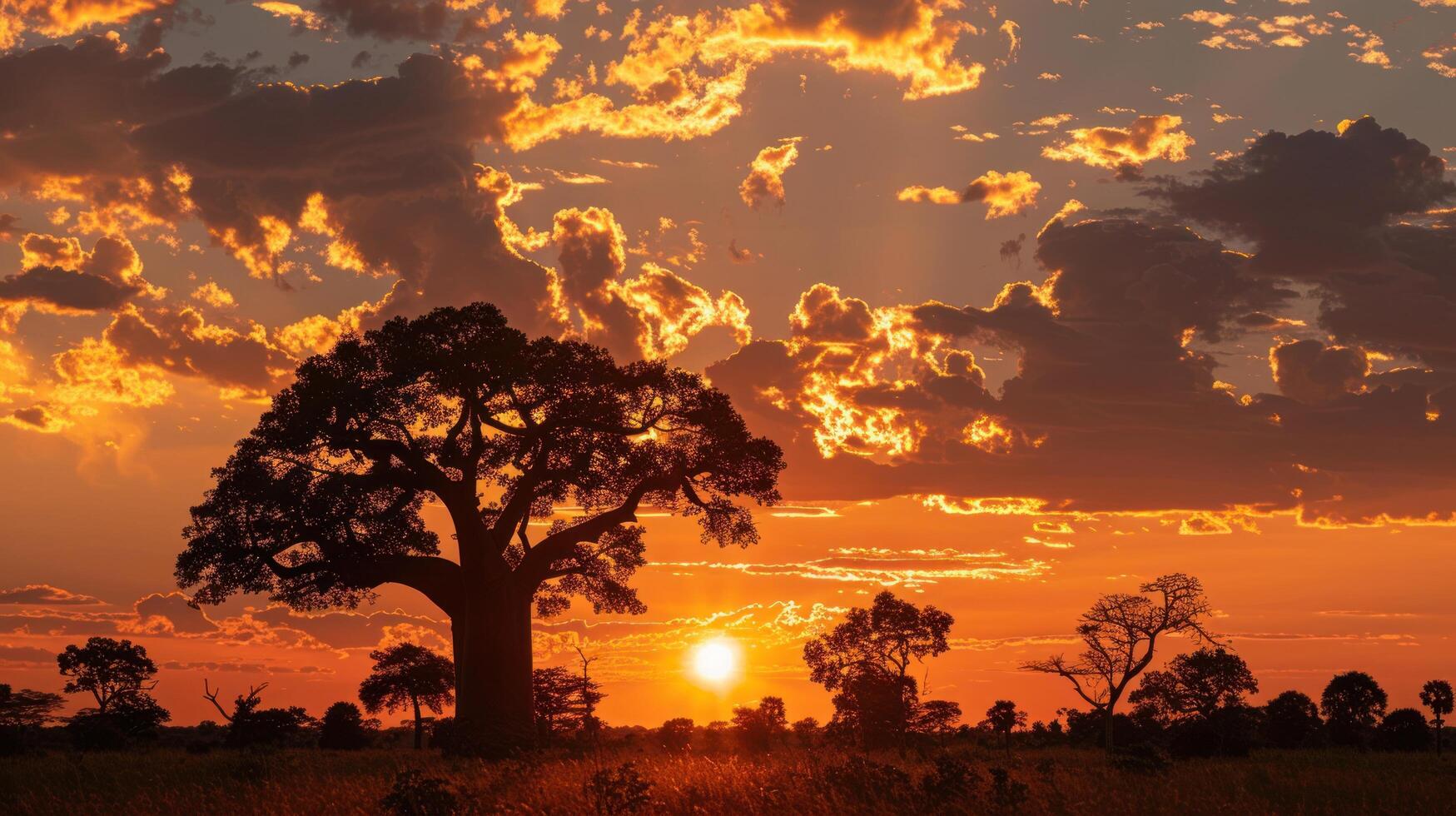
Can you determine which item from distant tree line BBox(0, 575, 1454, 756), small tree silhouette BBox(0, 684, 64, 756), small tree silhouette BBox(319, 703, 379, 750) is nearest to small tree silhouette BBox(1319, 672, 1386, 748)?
distant tree line BBox(0, 575, 1454, 756)

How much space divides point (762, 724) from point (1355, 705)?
5051 cm

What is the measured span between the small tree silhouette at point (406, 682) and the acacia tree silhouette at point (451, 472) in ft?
164

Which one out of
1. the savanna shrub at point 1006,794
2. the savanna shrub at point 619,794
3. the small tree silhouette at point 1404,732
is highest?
the savanna shrub at point 619,794

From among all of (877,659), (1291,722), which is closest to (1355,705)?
(1291,722)

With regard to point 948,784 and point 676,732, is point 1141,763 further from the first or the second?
point 676,732

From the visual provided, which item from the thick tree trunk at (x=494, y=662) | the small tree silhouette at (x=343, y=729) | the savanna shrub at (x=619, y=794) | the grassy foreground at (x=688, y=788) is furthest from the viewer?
the small tree silhouette at (x=343, y=729)

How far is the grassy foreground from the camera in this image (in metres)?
20.5

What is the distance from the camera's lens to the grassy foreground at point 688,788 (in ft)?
67.1

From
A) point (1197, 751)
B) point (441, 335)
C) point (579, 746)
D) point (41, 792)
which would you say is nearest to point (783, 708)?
point (1197, 751)

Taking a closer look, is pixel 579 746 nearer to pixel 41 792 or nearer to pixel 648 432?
pixel 648 432

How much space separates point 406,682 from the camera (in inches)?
3280

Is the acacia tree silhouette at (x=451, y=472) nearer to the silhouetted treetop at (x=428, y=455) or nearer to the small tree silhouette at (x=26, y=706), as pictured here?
the silhouetted treetop at (x=428, y=455)

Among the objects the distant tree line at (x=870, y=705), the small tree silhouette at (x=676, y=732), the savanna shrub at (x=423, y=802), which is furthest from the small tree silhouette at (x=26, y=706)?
the savanna shrub at (x=423, y=802)

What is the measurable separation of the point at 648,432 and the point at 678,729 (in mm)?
36280
